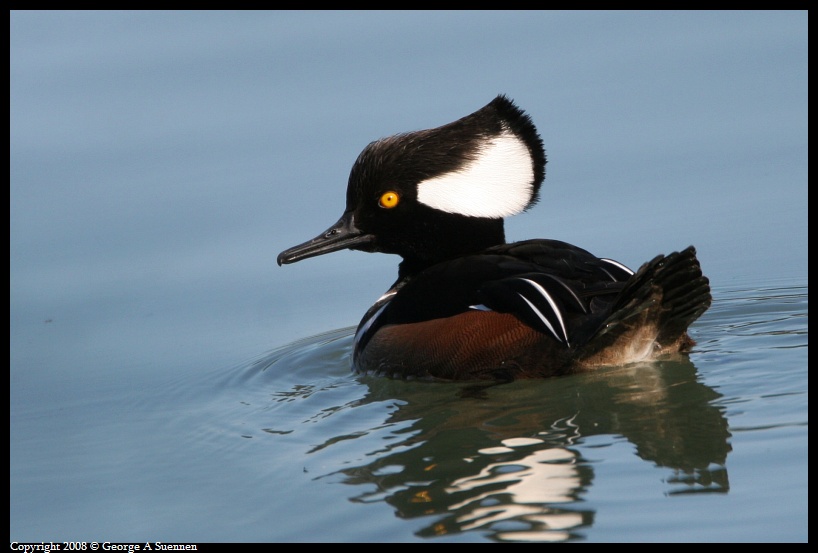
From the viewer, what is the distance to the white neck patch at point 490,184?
6891 mm

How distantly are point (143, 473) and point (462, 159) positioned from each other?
2.54 m

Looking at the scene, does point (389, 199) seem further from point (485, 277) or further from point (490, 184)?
point (485, 277)

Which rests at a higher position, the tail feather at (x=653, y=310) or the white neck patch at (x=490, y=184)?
the white neck patch at (x=490, y=184)

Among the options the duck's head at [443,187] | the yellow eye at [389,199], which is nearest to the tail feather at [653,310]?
the duck's head at [443,187]

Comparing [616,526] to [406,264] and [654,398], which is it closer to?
[654,398]

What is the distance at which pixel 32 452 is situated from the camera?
623cm

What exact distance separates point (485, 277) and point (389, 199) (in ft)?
3.26

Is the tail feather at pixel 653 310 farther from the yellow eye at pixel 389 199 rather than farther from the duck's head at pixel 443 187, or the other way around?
the yellow eye at pixel 389 199

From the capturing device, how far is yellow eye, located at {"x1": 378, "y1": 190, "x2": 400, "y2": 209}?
23.4ft

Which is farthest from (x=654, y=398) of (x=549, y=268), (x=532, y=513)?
(x=532, y=513)

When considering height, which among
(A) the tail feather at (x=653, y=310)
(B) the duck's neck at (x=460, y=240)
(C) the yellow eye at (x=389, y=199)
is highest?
(C) the yellow eye at (x=389, y=199)

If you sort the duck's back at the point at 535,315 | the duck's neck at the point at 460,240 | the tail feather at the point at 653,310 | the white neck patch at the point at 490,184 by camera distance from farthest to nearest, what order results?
1. the duck's neck at the point at 460,240
2. the white neck patch at the point at 490,184
3. the duck's back at the point at 535,315
4. the tail feather at the point at 653,310

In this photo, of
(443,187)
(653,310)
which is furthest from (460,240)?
(653,310)
